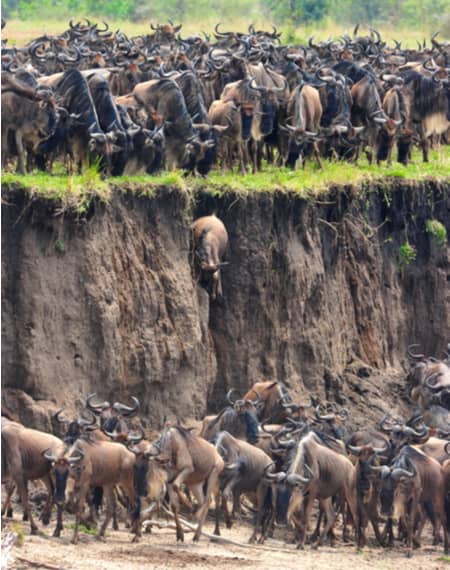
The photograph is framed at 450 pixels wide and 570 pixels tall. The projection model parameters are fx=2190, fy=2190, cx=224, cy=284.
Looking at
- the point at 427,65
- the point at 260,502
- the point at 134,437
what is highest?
the point at 427,65

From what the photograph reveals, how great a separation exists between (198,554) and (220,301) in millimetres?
6331

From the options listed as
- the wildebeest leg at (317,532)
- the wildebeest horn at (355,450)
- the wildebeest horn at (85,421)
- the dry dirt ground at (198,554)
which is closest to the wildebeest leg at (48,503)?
the dry dirt ground at (198,554)

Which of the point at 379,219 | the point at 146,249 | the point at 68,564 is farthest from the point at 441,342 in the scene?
the point at 68,564

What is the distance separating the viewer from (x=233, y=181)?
93.0 feet

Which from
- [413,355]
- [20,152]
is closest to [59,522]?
[20,152]

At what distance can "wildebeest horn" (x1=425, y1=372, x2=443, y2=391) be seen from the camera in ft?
96.2

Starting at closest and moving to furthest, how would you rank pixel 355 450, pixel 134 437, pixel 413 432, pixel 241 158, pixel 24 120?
pixel 134 437 → pixel 355 450 → pixel 413 432 → pixel 24 120 → pixel 241 158

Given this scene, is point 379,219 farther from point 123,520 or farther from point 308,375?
point 123,520

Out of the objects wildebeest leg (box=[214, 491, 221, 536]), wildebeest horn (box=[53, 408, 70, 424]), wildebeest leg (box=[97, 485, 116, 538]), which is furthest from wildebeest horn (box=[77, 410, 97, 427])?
wildebeest leg (box=[214, 491, 221, 536])

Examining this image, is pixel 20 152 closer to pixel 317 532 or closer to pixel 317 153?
pixel 317 532

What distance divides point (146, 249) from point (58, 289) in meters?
1.91

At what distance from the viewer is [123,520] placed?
77.4 ft

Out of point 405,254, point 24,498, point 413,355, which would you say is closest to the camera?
point 24,498

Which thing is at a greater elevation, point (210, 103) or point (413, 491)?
point (210, 103)
